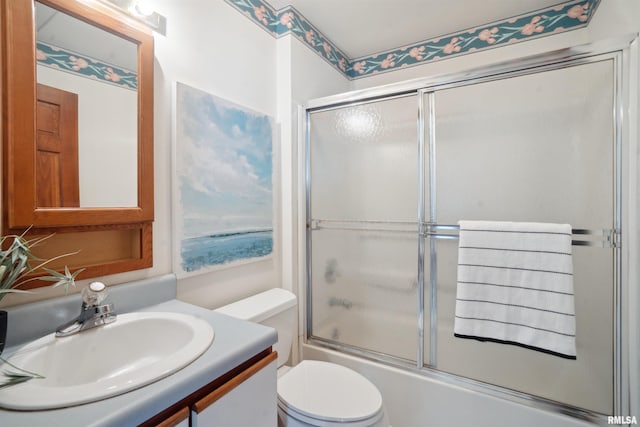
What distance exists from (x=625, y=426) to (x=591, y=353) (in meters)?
0.26

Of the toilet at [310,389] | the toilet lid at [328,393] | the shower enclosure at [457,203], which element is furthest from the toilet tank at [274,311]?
the shower enclosure at [457,203]

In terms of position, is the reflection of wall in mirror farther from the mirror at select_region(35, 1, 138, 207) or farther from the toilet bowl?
the toilet bowl

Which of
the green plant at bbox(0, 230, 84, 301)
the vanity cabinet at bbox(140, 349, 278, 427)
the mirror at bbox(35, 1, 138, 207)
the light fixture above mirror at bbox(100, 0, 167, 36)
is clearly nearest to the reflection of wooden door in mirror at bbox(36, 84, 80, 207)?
the mirror at bbox(35, 1, 138, 207)

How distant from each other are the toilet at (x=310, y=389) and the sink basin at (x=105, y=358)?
37 centimetres

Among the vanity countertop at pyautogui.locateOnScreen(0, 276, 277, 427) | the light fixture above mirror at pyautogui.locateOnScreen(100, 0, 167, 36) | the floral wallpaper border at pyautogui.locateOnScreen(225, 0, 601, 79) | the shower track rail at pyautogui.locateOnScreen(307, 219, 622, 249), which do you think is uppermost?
the floral wallpaper border at pyautogui.locateOnScreen(225, 0, 601, 79)

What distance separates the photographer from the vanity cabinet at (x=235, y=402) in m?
0.66

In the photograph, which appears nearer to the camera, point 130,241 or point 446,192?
point 130,241

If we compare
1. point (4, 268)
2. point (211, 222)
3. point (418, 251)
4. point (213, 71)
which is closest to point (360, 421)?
point (418, 251)

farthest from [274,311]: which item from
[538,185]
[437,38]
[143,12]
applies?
[437,38]

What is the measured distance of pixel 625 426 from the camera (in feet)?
3.77

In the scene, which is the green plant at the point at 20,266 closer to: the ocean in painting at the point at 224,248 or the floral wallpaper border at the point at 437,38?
the ocean in painting at the point at 224,248

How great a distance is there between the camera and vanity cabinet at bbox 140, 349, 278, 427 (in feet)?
2.16

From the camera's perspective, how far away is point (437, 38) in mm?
2064

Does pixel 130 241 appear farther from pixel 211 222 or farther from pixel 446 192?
pixel 446 192
